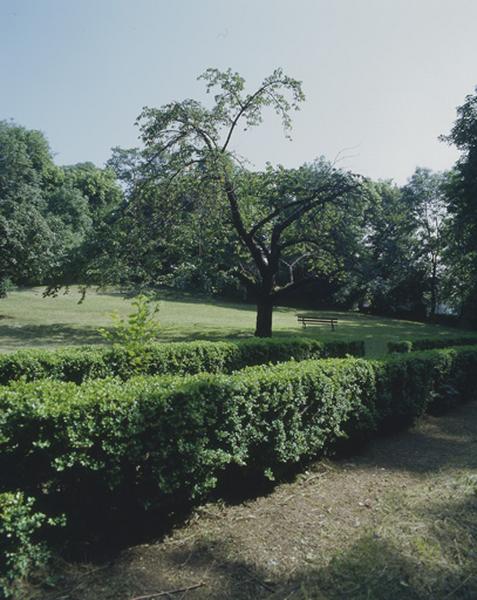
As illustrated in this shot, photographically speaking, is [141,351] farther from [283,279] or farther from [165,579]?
[283,279]

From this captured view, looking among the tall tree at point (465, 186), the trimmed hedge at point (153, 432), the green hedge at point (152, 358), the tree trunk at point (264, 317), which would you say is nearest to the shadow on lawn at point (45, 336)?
the tree trunk at point (264, 317)

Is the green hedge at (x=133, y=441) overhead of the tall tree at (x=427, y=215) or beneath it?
beneath

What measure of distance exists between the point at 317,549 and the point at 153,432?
63.0 inches

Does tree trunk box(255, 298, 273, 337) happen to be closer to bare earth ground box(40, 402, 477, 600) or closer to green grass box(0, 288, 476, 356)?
green grass box(0, 288, 476, 356)

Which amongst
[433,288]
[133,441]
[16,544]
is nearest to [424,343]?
[133,441]

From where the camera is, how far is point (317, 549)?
3.52m

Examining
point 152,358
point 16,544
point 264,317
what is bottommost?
point 16,544

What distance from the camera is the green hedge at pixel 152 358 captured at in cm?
699

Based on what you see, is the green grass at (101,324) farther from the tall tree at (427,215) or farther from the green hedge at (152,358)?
the tall tree at (427,215)

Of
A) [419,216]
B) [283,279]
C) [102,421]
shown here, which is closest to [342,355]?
[102,421]

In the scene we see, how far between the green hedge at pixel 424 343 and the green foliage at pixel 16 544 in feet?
34.6

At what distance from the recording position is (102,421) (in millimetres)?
3438

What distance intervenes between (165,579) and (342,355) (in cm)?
916

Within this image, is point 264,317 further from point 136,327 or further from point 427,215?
point 427,215
